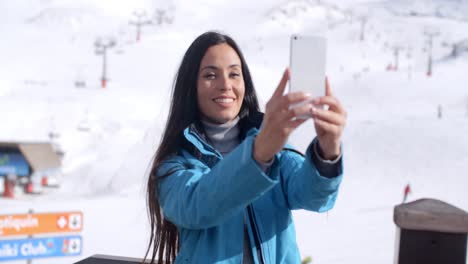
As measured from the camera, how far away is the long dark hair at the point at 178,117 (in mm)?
1580

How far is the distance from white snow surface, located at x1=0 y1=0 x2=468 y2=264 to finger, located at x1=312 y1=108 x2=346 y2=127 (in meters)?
0.80

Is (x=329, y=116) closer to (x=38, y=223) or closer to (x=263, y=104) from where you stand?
(x=263, y=104)

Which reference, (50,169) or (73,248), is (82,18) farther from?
(73,248)

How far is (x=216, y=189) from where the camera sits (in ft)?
4.23

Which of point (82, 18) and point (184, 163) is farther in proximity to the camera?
point (82, 18)

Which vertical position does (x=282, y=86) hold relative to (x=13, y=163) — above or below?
above

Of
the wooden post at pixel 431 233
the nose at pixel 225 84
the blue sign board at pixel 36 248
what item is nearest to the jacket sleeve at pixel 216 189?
the nose at pixel 225 84

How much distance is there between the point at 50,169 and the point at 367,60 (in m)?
32.7

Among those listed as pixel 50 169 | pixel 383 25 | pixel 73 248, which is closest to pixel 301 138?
pixel 50 169

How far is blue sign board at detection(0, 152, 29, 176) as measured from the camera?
55.3 ft

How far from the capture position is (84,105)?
87.6ft

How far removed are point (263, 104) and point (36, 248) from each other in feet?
11.5

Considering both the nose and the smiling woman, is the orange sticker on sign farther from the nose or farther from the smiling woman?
the nose

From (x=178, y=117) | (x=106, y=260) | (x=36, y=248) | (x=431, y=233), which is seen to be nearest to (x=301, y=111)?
(x=178, y=117)
